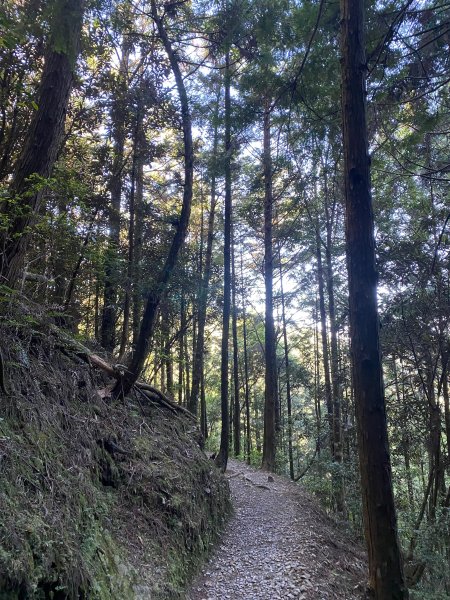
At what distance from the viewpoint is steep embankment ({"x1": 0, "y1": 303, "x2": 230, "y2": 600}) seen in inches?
97.7

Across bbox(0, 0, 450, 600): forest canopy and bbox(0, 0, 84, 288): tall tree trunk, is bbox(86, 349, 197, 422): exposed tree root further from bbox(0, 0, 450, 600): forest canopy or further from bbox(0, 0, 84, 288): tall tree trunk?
bbox(0, 0, 84, 288): tall tree trunk

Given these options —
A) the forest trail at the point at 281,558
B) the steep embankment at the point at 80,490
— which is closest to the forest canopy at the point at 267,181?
the steep embankment at the point at 80,490

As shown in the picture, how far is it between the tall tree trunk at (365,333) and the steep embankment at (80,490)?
6.88 feet

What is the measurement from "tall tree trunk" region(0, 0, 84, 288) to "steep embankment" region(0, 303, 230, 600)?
0.75 metres

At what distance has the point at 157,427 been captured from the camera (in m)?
6.57

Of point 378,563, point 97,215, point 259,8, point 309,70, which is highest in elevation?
point 259,8

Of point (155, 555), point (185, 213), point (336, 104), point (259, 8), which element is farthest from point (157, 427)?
point (259, 8)

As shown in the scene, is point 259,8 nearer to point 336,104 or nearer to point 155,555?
point 336,104

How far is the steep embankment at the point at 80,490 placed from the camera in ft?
8.14

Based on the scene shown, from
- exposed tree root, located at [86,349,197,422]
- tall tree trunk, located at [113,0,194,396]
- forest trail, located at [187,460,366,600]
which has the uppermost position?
tall tree trunk, located at [113,0,194,396]

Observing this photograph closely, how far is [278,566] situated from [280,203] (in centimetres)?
1077

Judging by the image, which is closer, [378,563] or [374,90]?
[378,563]

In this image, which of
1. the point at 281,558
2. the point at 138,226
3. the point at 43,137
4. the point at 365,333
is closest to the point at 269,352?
the point at 138,226

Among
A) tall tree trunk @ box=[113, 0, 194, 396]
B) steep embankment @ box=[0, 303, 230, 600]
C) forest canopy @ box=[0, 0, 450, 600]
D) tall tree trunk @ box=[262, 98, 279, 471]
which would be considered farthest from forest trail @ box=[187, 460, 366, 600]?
tall tree trunk @ box=[262, 98, 279, 471]
